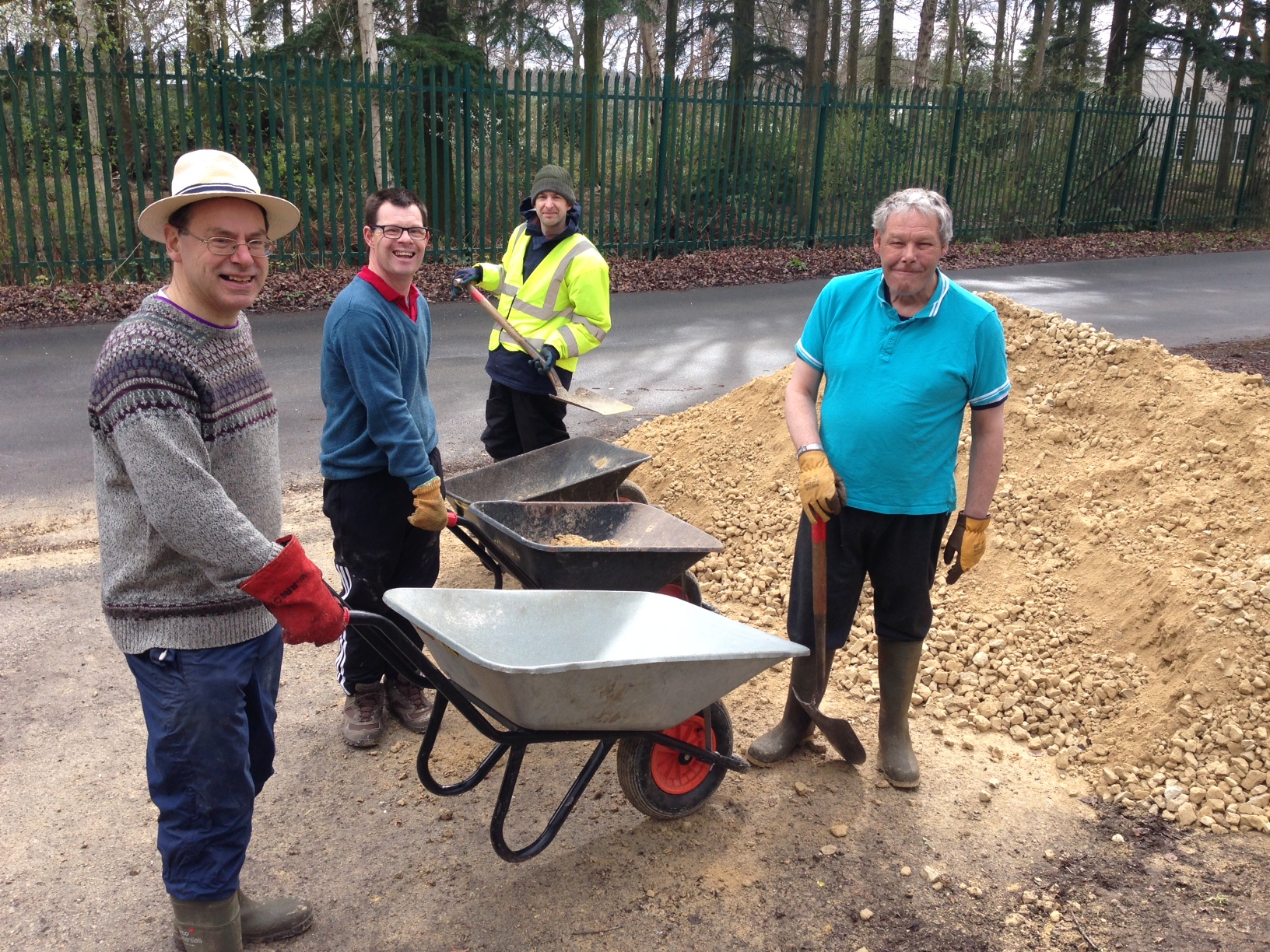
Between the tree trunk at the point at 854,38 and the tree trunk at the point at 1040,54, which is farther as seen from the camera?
the tree trunk at the point at 854,38

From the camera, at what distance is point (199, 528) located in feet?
6.99

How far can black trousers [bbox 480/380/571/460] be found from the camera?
498 cm

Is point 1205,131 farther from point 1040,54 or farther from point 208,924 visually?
point 208,924

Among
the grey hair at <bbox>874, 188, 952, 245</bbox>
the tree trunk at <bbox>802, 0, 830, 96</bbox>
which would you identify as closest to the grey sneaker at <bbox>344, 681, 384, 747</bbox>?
the grey hair at <bbox>874, 188, 952, 245</bbox>

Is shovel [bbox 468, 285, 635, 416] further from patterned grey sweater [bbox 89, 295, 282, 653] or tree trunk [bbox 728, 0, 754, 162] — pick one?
tree trunk [bbox 728, 0, 754, 162]

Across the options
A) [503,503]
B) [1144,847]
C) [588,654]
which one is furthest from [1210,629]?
[503,503]

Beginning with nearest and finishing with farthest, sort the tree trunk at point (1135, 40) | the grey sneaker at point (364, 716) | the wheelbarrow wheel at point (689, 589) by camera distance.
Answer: the grey sneaker at point (364, 716) < the wheelbarrow wheel at point (689, 589) < the tree trunk at point (1135, 40)

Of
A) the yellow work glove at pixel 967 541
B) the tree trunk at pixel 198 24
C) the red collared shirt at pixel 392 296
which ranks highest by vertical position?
the tree trunk at pixel 198 24

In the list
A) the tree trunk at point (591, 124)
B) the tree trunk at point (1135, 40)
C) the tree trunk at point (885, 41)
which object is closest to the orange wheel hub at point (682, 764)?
the tree trunk at point (591, 124)

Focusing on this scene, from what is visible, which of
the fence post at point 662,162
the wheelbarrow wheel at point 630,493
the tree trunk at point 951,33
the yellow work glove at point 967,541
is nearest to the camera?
the yellow work glove at point 967,541

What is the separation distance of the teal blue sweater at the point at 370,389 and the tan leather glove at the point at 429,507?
0.03m

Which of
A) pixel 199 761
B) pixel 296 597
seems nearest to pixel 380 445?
pixel 296 597

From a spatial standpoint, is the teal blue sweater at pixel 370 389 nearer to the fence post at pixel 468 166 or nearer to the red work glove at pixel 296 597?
the red work glove at pixel 296 597

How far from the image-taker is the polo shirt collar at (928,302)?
3013 millimetres
